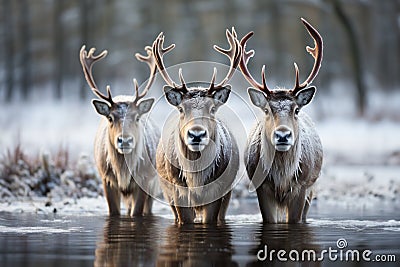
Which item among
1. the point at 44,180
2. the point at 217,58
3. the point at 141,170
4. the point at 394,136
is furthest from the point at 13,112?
the point at 141,170

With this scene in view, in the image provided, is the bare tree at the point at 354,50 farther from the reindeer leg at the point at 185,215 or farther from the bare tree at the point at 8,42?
the reindeer leg at the point at 185,215

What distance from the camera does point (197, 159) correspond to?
1085 centimetres

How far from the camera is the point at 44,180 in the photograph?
15266 mm

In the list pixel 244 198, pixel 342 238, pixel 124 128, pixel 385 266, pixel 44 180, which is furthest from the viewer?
pixel 244 198

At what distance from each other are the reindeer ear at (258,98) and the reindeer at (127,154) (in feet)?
7.08

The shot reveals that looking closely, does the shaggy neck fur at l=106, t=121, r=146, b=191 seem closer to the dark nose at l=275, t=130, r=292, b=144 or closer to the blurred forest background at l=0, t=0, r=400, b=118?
the dark nose at l=275, t=130, r=292, b=144

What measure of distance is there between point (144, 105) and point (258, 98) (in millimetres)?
2331

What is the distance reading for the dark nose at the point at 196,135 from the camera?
1031cm

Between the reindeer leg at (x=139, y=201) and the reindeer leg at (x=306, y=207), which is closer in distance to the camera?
the reindeer leg at (x=306, y=207)

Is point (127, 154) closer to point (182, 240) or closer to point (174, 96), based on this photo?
point (174, 96)

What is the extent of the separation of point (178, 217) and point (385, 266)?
427 centimetres

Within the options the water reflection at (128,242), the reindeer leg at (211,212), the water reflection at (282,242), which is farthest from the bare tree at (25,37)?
the water reflection at (282,242)

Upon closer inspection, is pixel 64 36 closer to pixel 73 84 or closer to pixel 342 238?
pixel 73 84

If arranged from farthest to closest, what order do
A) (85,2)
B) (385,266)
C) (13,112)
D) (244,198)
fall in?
(85,2)
(13,112)
(244,198)
(385,266)
